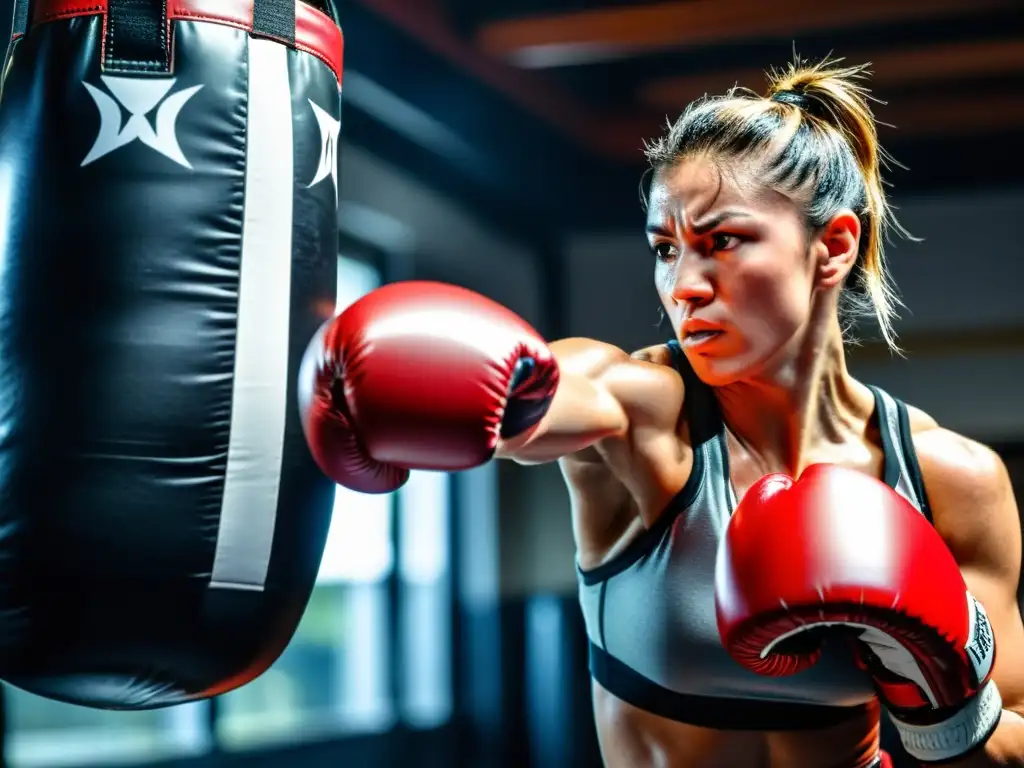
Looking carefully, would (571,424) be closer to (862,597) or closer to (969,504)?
(862,597)

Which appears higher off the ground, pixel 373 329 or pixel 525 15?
pixel 525 15

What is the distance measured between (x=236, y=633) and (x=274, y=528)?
0.12m

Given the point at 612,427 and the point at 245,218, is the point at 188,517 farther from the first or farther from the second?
the point at 612,427

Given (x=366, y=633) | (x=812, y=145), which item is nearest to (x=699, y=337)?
(x=812, y=145)

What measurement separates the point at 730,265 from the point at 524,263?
5.53 metres

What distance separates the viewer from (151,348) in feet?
4.21

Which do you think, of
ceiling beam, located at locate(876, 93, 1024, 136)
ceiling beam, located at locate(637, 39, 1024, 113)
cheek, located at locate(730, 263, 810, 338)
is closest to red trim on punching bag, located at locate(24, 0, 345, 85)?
cheek, located at locate(730, 263, 810, 338)

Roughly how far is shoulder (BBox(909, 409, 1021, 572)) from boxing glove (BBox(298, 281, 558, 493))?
0.69 m

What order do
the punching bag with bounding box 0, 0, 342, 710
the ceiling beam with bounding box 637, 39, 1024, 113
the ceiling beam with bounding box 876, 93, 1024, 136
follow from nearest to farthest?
the punching bag with bounding box 0, 0, 342, 710
the ceiling beam with bounding box 637, 39, 1024, 113
the ceiling beam with bounding box 876, 93, 1024, 136

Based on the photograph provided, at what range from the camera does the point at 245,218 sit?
1.35 m

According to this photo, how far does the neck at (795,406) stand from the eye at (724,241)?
0.20 metres

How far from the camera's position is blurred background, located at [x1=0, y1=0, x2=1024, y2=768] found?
4746 millimetres

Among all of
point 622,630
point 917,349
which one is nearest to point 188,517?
point 622,630

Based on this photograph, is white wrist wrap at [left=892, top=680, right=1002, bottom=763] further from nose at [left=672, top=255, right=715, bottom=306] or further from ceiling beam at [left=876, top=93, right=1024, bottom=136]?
ceiling beam at [left=876, top=93, right=1024, bottom=136]
